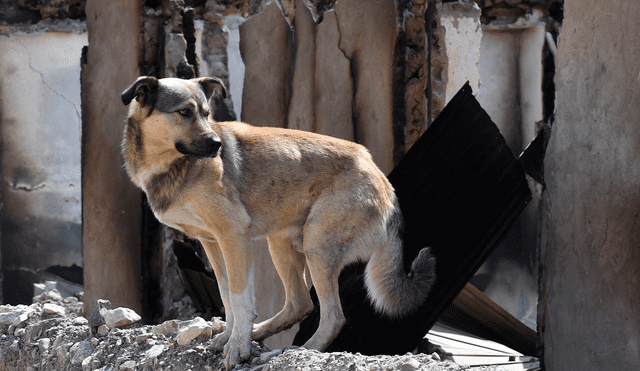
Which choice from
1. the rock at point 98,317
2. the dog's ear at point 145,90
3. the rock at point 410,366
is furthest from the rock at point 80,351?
the rock at point 410,366

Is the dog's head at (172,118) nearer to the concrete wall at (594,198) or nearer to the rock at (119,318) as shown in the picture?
the rock at (119,318)

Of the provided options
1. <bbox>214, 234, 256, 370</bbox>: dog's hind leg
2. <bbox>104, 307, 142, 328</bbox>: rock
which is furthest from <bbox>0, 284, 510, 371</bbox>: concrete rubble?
<bbox>214, 234, 256, 370</bbox>: dog's hind leg

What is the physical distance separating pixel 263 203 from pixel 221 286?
0.49 m

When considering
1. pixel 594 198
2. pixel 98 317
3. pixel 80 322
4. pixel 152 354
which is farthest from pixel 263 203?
pixel 594 198

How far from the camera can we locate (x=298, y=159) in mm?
3221

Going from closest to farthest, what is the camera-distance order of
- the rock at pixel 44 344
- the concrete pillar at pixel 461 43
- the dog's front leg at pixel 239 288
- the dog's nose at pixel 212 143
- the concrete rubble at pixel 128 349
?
the concrete rubble at pixel 128 349, the dog's nose at pixel 212 143, the dog's front leg at pixel 239 288, the rock at pixel 44 344, the concrete pillar at pixel 461 43

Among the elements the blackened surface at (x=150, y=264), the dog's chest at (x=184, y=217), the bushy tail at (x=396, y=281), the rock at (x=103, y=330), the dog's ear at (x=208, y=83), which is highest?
the dog's ear at (x=208, y=83)

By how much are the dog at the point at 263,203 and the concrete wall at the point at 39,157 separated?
16.1 ft

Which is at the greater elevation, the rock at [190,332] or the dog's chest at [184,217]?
the dog's chest at [184,217]

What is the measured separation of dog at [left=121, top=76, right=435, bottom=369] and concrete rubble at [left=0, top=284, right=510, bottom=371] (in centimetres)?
14

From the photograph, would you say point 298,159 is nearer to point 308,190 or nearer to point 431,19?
point 308,190

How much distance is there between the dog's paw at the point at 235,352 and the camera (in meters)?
2.88

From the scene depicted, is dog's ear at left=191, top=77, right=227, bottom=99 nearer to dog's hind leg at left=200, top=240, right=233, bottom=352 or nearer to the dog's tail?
dog's hind leg at left=200, top=240, right=233, bottom=352

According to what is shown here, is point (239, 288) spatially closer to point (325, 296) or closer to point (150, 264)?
point (325, 296)
